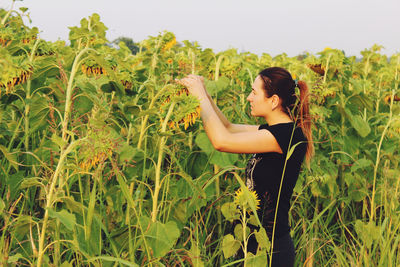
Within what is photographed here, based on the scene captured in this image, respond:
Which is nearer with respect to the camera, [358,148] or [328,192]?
[328,192]

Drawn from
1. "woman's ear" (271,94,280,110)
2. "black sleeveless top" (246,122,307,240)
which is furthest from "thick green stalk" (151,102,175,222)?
"woman's ear" (271,94,280,110)

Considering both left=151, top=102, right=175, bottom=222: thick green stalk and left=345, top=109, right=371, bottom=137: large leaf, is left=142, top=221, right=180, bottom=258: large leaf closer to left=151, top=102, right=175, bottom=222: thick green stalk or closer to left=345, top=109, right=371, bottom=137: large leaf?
left=151, top=102, right=175, bottom=222: thick green stalk

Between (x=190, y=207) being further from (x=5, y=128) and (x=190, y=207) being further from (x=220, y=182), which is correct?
(x=5, y=128)

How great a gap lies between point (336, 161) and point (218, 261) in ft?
5.04

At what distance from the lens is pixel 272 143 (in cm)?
251

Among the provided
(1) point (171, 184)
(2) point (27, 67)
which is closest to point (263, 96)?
(1) point (171, 184)

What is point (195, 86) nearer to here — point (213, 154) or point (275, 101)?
point (275, 101)

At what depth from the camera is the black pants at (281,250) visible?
2.55 m

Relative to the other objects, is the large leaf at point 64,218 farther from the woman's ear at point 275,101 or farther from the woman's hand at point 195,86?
the woman's ear at point 275,101

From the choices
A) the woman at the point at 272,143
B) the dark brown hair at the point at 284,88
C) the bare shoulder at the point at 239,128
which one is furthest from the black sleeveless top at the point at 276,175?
the bare shoulder at the point at 239,128

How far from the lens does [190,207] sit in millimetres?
2617

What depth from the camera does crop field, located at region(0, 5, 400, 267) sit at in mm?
2027

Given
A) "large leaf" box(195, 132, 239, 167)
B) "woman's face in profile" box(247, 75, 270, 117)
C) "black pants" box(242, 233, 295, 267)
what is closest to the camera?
"black pants" box(242, 233, 295, 267)

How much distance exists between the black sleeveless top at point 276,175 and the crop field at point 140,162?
140mm
